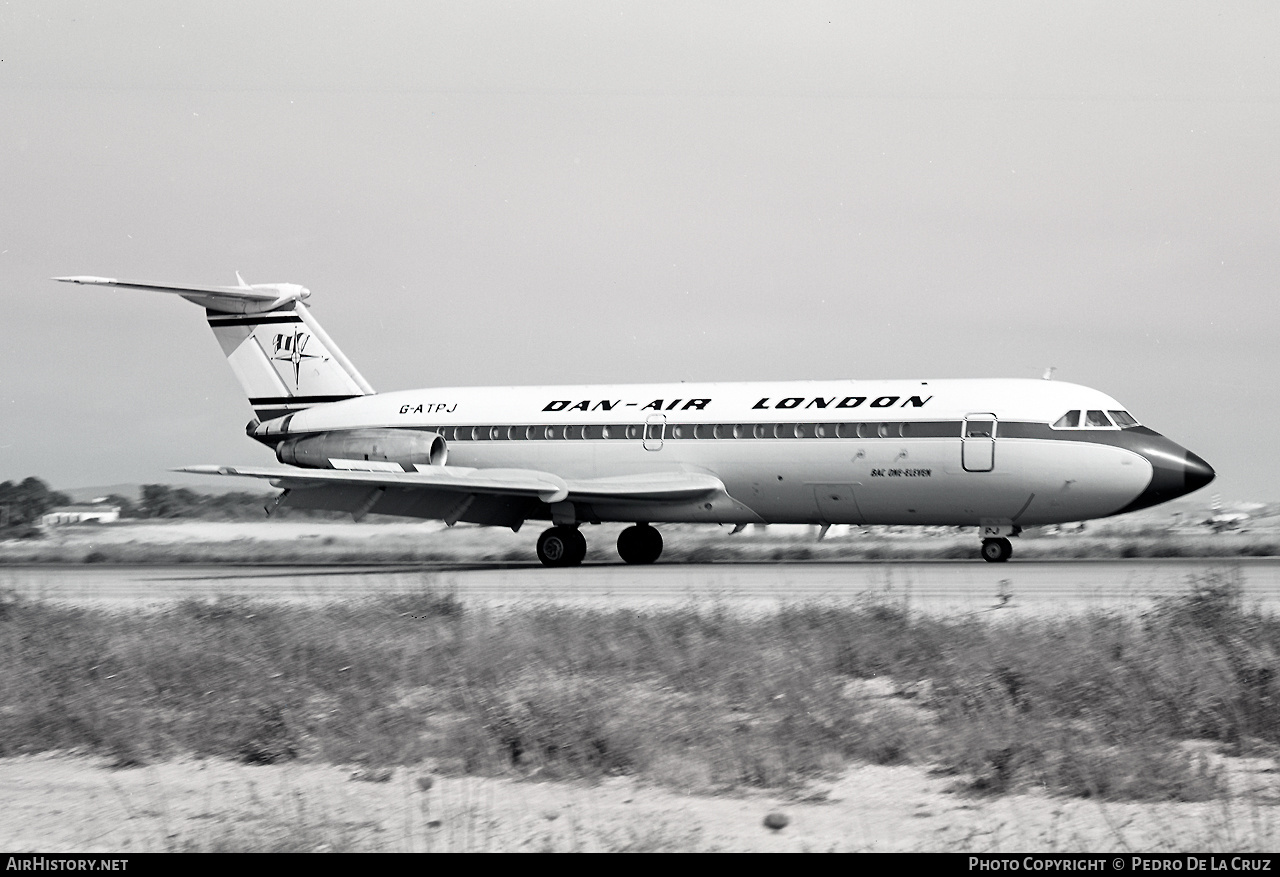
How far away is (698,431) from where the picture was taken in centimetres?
2648

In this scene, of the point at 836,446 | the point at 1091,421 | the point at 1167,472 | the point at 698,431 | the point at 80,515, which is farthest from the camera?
the point at 80,515

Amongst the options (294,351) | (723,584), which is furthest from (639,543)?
(294,351)

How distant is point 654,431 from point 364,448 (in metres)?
6.55

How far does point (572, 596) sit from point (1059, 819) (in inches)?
482

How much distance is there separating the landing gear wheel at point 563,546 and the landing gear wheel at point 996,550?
7443 mm

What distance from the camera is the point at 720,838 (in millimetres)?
6691

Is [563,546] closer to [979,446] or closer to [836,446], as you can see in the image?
[836,446]

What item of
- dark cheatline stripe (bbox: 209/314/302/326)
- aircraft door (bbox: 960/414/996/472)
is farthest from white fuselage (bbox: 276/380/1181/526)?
dark cheatline stripe (bbox: 209/314/302/326)

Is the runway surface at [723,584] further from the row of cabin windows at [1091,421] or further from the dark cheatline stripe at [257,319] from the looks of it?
the dark cheatline stripe at [257,319]

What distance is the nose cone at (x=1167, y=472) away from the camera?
23.3 m

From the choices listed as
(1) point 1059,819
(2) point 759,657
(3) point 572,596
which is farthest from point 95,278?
(1) point 1059,819

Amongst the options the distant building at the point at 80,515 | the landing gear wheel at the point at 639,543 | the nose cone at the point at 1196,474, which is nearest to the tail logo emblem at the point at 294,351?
the landing gear wheel at the point at 639,543
